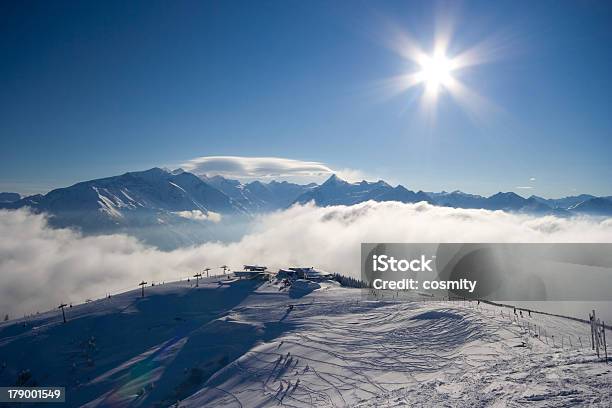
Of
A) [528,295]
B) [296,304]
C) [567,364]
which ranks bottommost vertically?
[528,295]

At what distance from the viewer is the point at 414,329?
47.0 meters

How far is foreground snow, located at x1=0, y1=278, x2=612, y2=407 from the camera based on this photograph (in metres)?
25.3

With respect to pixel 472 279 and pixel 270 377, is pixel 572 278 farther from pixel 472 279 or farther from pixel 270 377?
pixel 270 377

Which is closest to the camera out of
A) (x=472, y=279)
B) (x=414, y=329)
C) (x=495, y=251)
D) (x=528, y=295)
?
(x=414, y=329)

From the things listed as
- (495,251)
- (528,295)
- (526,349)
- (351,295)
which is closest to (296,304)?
(351,295)

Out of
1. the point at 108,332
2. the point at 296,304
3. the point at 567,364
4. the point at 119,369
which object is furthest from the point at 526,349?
the point at 108,332

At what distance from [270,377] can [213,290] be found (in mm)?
52610

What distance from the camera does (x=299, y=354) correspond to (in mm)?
44719

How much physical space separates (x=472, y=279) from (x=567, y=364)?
155 meters

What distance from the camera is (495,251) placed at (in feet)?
652

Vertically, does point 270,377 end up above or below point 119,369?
above

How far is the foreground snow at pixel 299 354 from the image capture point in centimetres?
2533

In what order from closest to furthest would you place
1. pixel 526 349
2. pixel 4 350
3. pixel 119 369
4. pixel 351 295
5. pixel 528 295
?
1. pixel 526 349
2. pixel 119 369
3. pixel 4 350
4. pixel 351 295
5. pixel 528 295

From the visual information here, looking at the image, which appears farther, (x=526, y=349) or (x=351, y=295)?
(x=351, y=295)
